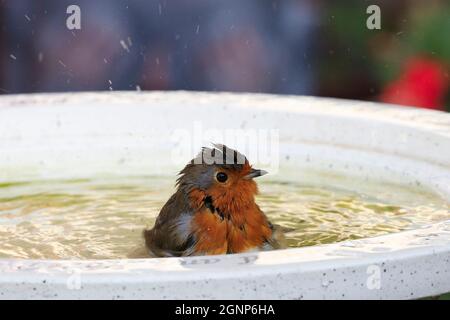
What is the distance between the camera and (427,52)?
612 cm

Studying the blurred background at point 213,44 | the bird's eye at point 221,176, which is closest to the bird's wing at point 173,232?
the bird's eye at point 221,176

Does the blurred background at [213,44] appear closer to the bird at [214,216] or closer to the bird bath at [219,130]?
the bird bath at [219,130]

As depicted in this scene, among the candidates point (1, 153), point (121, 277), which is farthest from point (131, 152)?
point (121, 277)

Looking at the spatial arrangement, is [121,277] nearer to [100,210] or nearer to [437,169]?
[100,210]

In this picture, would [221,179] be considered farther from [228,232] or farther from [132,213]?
[132,213]

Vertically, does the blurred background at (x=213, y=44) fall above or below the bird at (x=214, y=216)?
above

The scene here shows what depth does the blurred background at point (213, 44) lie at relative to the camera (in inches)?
249

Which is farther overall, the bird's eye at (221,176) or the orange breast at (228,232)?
the bird's eye at (221,176)

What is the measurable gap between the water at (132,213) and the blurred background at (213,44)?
7.92ft

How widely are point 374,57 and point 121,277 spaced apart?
4256 millimetres

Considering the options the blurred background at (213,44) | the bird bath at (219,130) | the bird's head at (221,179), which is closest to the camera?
the bird's head at (221,179)

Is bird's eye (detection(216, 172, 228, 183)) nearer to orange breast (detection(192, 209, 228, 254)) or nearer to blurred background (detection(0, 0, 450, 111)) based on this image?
orange breast (detection(192, 209, 228, 254))

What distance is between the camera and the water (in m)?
3.33

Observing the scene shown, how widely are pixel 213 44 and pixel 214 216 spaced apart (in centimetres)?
335
